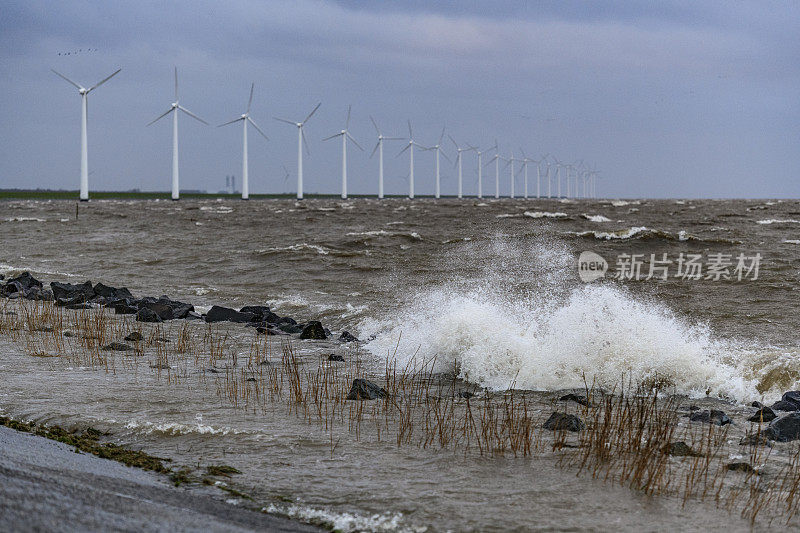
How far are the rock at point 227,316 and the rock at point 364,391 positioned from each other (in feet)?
28.2

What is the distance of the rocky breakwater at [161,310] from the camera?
17.3 metres

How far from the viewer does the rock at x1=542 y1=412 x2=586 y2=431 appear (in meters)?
8.89

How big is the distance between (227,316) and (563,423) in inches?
468

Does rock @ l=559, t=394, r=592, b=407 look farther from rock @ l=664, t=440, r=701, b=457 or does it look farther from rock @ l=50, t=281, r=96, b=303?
rock @ l=50, t=281, r=96, b=303

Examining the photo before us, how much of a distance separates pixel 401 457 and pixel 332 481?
3.25ft

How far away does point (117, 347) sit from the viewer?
46.2ft

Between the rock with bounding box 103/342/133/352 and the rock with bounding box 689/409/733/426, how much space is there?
942 cm

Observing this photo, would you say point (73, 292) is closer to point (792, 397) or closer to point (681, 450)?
point (792, 397)

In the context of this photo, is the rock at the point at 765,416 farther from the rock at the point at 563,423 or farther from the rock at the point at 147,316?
the rock at the point at 147,316

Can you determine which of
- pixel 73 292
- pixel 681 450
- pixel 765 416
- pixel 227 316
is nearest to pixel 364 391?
pixel 681 450

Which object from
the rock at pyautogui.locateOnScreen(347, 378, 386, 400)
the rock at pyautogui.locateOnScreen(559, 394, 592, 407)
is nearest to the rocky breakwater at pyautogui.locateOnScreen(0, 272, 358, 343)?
the rock at pyautogui.locateOnScreen(347, 378, 386, 400)

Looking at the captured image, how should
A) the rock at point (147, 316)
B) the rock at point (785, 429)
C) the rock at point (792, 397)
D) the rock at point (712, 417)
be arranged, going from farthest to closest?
the rock at point (147, 316)
the rock at point (792, 397)
the rock at point (712, 417)
the rock at point (785, 429)

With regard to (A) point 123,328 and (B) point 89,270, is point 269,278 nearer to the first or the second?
(B) point 89,270

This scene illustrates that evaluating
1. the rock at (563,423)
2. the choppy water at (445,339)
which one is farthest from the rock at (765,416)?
the rock at (563,423)
